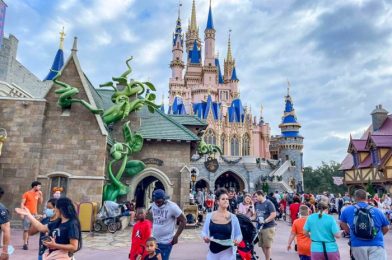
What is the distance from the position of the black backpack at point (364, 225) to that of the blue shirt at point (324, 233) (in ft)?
0.92

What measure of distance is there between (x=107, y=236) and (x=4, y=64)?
45.1ft

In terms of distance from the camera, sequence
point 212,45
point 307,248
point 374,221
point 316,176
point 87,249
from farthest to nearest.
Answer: point 212,45 < point 316,176 < point 87,249 < point 307,248 < point 374,221

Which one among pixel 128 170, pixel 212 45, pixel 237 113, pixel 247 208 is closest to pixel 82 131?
pixel 128 170

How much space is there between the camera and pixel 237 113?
207 feet

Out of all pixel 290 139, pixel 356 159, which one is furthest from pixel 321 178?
pixel 356 159

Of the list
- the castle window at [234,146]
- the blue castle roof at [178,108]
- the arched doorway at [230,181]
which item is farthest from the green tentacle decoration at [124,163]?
the castle window at [234,146]

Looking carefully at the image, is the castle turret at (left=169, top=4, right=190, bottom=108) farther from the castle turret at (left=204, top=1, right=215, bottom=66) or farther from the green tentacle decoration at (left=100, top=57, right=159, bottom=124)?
the green tentacle decoration at (left=100, top=57, right=159, bottom=124)

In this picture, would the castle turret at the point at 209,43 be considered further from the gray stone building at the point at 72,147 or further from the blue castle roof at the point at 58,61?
the gray stone building at the point at 72,147

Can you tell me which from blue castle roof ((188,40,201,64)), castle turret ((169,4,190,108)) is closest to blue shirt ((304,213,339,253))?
castle turret ((169,4,190,108))

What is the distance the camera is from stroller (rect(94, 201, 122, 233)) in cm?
1148

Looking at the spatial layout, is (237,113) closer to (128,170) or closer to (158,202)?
(128,170)

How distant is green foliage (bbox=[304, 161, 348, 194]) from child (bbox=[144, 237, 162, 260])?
5943 cm

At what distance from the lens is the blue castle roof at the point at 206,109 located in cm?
6062

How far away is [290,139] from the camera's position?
169 feet
